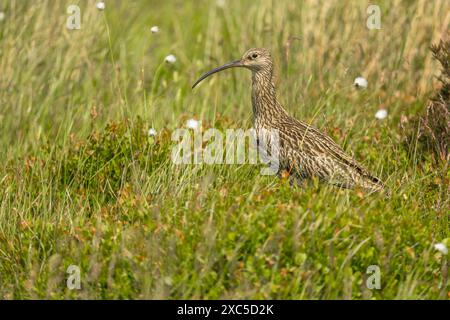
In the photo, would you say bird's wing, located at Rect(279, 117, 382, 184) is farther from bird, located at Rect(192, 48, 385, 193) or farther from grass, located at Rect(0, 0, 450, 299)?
grass, located at Rect(0, 0, 450, 299)

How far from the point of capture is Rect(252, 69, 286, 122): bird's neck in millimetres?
7832

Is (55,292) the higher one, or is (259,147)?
(259,147)

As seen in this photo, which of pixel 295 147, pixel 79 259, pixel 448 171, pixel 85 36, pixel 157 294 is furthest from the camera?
pixel 85 36

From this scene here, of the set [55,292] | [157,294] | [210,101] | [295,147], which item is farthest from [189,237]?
[210,101]

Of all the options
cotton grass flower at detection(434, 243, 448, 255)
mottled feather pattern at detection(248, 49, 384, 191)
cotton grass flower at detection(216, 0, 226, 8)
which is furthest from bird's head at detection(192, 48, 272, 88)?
cotton grass flower at detection(216, 0, 226, 8)

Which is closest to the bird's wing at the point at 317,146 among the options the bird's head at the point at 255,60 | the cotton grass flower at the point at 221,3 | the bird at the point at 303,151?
the bird at the point at 303,151

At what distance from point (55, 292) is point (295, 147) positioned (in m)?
2.64

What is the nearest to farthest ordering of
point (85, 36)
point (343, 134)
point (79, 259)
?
point (79, 259) → point (343, 134) → point (85, 36)

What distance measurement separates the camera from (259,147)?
7.48m

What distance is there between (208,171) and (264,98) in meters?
1.35

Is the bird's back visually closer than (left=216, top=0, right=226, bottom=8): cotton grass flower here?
Yes

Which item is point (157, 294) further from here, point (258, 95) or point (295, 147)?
point (258, 95)

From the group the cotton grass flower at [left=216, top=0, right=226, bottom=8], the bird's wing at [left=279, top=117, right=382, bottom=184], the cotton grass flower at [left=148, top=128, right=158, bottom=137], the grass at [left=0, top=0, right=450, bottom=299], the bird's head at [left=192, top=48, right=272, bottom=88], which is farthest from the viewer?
the cotton grass flower at [left=216, top=0, right=226, bottom=8]

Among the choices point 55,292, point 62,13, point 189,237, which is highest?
point 62,13
